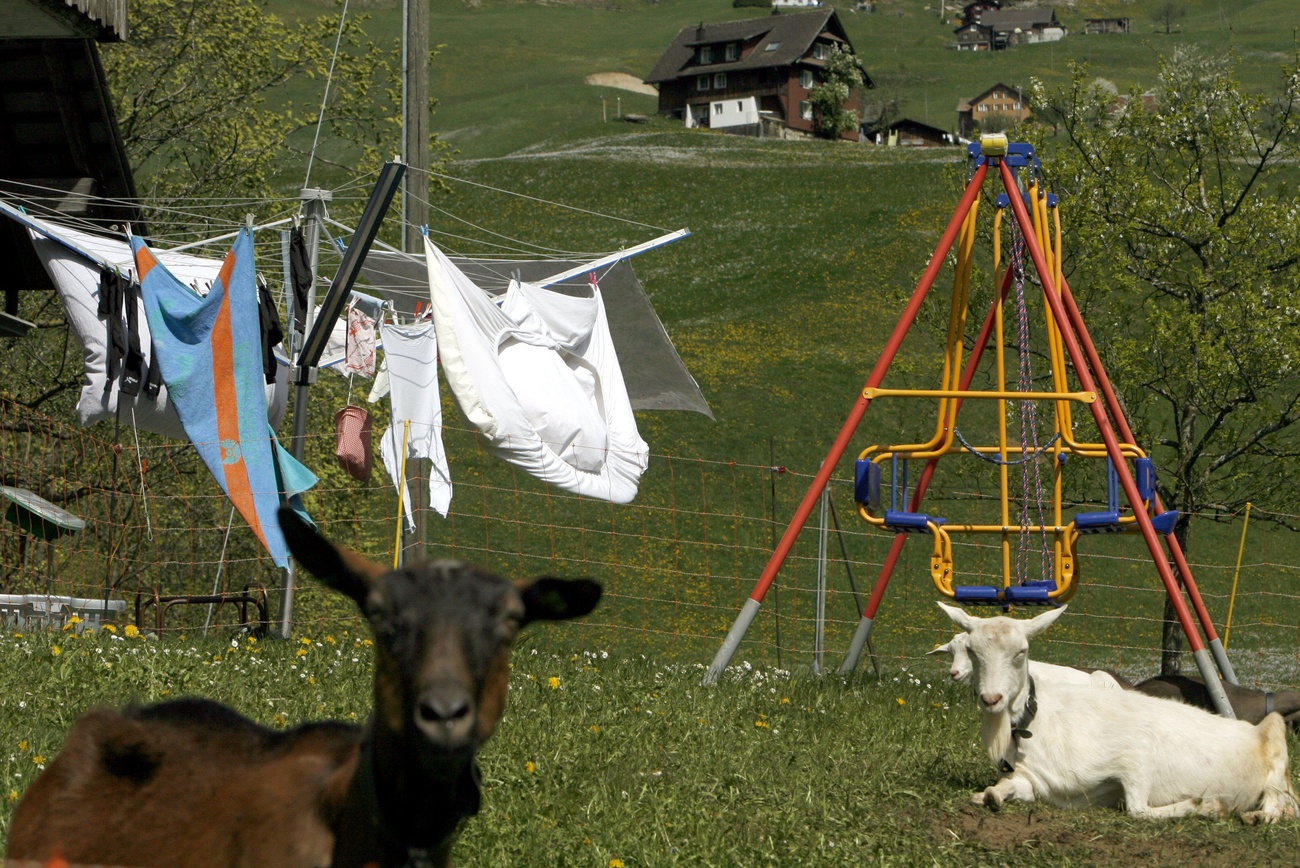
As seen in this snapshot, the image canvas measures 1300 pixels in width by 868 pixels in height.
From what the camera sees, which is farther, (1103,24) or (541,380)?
(1103,24)

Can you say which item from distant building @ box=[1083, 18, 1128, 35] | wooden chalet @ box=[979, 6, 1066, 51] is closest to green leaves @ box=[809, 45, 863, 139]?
wooden chalet @ box=[979, 6, 1066, 51]

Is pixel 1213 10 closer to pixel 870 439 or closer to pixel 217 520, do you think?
pixel 870 439

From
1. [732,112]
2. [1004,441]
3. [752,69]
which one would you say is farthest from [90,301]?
[732,112]

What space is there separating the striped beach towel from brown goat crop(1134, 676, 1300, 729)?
246 inches

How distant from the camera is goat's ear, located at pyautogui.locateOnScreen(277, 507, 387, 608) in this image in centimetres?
288

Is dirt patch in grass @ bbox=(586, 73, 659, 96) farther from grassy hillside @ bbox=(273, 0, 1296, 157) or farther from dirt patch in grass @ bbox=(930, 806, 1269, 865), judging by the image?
dirt patch in grass @ bbox=(930, 806, 1269, 865)

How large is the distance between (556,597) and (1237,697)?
7815mm

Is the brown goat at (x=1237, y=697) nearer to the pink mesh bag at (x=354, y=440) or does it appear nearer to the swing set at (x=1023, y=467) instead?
the swing set at (x=1023, y=467)

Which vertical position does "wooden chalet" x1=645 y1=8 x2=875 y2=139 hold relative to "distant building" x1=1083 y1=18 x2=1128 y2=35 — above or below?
below

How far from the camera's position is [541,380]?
33.8 feet

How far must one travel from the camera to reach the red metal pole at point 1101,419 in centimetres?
864

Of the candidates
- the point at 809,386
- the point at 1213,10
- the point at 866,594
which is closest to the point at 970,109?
the point at 1213,10

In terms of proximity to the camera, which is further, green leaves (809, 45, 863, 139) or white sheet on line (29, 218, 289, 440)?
green leaves (809, 45, 863, 139)

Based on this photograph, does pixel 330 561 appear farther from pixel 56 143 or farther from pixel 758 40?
pixel 758 40
